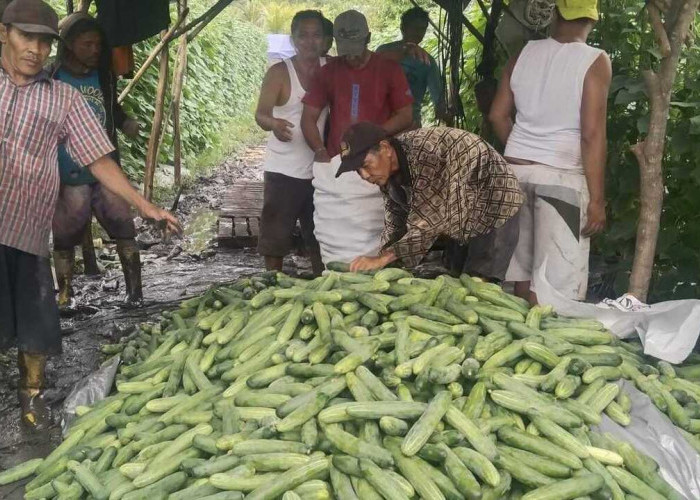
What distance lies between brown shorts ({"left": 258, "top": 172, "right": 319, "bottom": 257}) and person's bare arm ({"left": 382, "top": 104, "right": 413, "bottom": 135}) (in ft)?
2.84

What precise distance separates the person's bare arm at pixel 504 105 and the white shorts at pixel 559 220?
36 centimetres

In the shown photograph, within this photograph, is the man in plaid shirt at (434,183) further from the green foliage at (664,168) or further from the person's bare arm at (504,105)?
the green foliage at (664,168)

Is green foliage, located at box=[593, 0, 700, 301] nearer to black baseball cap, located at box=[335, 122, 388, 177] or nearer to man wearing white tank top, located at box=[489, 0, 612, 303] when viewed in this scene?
man wearing white tank top, located at box=[489, 0, 612, 303]

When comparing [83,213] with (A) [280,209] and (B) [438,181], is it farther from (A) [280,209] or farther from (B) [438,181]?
(B) [438,181]

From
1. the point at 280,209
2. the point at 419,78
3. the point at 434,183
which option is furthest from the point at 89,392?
the point at 419,78

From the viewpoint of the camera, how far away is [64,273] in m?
6.58

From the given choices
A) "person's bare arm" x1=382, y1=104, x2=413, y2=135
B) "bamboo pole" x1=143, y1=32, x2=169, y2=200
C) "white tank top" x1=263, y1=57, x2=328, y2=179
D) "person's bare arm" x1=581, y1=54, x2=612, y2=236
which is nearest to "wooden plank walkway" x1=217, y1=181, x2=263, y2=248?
"bamboo pole" x1=143, y1=32, x2=169, y2=200

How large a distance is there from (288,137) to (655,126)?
2674 mm

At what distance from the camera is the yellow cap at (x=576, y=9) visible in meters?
4.50

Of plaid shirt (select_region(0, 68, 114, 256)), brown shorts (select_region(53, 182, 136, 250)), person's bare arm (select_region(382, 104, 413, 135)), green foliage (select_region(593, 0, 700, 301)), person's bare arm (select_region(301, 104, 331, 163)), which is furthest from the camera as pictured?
brown shorts (select_region(53, 182, 136, 250))

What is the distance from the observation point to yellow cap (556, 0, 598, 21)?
450cm

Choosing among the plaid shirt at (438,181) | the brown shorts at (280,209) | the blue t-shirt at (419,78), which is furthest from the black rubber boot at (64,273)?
the plaid shirt at (438,181)

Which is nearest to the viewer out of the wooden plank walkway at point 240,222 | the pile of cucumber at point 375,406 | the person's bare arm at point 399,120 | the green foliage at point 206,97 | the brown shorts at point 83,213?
the pile of cucumber at point 375,406

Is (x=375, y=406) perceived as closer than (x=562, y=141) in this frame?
Yes
